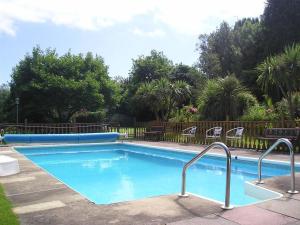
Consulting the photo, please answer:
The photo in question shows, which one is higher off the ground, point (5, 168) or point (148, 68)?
point (148, 68)

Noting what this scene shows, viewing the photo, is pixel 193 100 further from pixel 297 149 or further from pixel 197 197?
pixel 197 197

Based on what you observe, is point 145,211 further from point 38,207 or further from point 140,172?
point 140,172

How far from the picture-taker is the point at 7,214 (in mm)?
3943

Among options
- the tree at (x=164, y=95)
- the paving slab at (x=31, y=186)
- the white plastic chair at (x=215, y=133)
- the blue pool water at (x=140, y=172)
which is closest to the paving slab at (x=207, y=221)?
the blue pool water at (x=140, y=172)

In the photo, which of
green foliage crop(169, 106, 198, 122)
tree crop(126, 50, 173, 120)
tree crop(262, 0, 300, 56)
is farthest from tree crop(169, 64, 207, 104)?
green foliage crop(169, 106, 198, 122)

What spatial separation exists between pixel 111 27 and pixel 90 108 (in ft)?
30.2

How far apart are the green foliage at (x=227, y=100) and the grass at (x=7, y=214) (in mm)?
13648

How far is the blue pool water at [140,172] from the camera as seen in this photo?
24.2ft

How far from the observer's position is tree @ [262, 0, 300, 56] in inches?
1110

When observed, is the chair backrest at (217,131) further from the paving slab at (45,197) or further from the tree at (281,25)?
the tree at (281,25)

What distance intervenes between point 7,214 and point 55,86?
1921cm

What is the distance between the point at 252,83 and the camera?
28469mm

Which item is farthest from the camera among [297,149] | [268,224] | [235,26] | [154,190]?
[235,26]

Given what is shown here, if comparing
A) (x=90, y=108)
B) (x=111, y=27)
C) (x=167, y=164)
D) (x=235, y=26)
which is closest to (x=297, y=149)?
(x=167, y=164)
